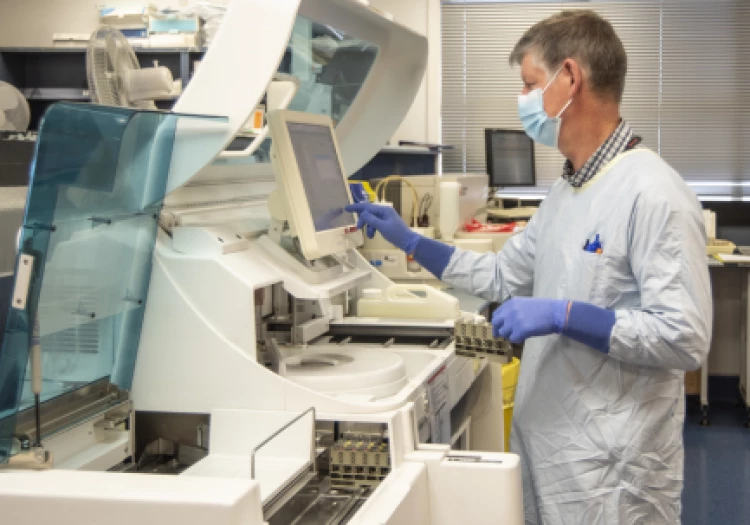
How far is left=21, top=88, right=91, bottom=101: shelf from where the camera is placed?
4.79 meters

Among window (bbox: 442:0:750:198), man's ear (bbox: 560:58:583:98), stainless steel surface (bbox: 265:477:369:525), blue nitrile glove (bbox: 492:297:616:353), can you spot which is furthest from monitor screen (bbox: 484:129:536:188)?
stainless steel surface (bbox: 265:477:369:525)

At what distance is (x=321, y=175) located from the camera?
6.54 ft

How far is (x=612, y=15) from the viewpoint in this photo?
545 centimetres

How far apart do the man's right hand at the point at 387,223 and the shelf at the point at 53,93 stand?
3096mm

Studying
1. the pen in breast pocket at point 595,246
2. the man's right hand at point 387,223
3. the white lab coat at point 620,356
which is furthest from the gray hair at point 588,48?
the man's right hand at point 387,223

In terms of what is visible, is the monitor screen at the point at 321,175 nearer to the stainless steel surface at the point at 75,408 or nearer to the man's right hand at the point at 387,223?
the man's right hand at the point at 387,223

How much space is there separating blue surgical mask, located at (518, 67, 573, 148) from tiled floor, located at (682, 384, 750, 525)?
7.05 feet

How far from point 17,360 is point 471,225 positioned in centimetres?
277

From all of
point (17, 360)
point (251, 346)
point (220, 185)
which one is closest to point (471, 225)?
point (220, 185)

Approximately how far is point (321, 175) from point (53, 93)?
3.34m

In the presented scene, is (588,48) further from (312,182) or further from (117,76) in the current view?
(117,76)

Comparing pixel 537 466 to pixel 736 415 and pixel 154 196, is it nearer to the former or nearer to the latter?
pixel 154 196

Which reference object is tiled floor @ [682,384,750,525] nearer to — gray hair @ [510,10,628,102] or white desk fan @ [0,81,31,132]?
gray hair @ [510,10,628,102]

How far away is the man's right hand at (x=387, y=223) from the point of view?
2.10 metres
